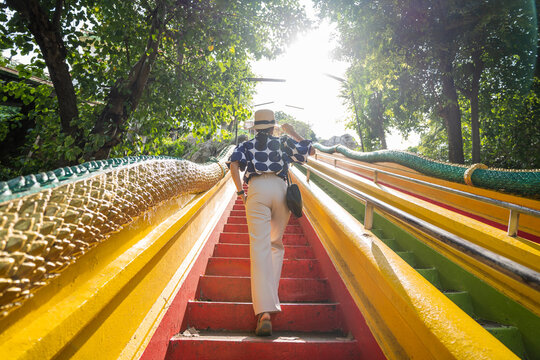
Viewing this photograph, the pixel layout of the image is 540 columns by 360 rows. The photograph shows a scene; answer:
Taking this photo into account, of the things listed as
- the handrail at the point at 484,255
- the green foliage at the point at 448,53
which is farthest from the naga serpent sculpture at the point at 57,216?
the green foliage at the point at 448,53

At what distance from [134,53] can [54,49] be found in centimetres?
137

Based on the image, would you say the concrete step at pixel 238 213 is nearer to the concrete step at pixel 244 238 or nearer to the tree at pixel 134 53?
the concrete step at pixel 244 238

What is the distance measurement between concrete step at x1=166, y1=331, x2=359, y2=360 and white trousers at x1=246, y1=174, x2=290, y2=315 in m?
0.23

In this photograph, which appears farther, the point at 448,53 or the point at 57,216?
the point at 448,53

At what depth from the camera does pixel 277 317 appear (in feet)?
7.46

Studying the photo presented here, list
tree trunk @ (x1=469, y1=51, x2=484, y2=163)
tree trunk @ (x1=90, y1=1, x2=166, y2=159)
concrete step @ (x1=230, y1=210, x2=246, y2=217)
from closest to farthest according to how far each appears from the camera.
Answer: tree trunk @ (x1=90, y1=1, x2=166, y2=159), concrete step @ (x1=230, y1=210, x2=246, y2=217), tree trunk @ (x1=469, y1=51, x2=484, y2=163)

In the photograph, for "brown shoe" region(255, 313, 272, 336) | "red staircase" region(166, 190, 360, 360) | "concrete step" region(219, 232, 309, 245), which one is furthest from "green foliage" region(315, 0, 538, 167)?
"brown shoe" region(255, 313, 272, 336)

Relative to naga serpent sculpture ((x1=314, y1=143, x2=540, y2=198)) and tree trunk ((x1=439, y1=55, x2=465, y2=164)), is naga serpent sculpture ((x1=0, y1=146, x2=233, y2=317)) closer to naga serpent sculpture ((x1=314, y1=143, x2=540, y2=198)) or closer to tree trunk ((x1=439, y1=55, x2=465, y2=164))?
naga serpent sculpture ((x1=314, y1=143, x2=540, y2=198))

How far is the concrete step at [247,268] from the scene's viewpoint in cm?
→ 301

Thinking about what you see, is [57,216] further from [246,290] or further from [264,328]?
[246,290]

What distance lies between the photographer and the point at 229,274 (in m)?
3.09

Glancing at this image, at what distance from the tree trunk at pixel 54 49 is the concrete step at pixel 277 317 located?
2.65 m

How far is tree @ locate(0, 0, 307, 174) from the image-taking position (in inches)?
127

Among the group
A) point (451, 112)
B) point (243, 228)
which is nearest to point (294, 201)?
point (243, 228)
